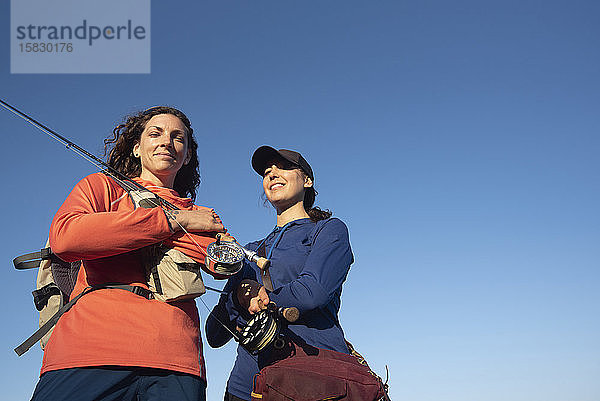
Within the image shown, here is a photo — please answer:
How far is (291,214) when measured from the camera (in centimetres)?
540

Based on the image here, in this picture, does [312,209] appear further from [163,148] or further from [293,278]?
[163,148]

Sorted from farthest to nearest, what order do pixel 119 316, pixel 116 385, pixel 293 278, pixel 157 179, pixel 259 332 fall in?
pixel 293 278 → pixel 157 179 → pixel 259 332 → pixel 119 316 → pixel 116 385

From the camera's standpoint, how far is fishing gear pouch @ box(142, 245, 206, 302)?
3.35 m

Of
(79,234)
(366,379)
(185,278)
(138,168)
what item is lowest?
(366,379)

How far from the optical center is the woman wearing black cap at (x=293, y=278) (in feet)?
13.9

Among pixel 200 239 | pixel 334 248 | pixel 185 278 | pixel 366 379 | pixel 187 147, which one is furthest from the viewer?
pixel 334 248

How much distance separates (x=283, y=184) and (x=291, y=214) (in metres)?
0.30

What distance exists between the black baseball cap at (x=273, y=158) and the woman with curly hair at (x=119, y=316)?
1944 mm

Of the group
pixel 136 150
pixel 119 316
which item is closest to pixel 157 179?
pixel 136 150

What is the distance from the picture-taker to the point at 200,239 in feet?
11.9

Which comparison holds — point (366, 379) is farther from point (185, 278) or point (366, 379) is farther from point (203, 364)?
point (185, 278)

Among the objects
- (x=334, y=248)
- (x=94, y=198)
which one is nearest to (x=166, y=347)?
(x=94, y=198)

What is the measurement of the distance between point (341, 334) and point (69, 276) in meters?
2.09

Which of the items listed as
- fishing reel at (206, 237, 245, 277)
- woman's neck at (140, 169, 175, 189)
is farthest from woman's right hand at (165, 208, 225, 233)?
woman's neck at (140, 169, 175, 189)
